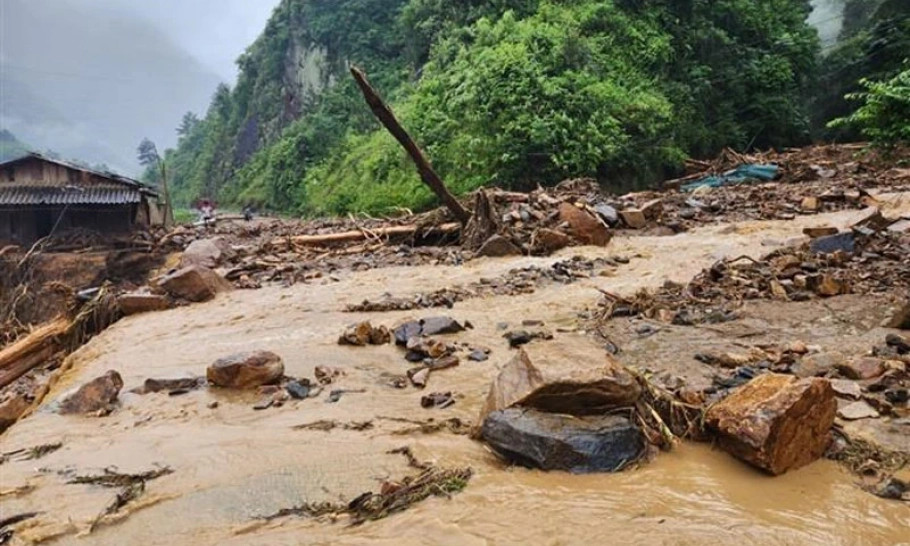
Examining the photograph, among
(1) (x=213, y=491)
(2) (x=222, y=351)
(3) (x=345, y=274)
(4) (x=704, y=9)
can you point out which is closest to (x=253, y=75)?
(4) (x=704, y=9)

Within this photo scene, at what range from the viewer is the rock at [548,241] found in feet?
33.8

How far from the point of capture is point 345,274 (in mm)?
9930

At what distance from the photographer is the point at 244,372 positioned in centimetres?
483

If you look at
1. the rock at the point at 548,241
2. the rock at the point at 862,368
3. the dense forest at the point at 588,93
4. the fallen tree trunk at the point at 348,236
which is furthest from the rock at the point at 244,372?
the dense forest at the point at 588,93

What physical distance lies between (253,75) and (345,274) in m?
48.2

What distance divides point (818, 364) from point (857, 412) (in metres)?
0.75

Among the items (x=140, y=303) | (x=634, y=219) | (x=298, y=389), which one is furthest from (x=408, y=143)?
(x=298, y=389)

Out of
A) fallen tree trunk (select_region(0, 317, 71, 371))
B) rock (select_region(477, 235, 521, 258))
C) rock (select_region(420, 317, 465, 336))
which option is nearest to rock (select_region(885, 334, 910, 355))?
rock (select_region(420, 317, 465, 336))

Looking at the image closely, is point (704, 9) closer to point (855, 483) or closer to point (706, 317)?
point (706, 317)

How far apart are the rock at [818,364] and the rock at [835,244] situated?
11.8ft

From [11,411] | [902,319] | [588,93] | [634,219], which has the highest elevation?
[588,93]

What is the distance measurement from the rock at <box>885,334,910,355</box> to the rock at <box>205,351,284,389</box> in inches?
181

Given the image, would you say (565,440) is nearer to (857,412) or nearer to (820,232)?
(857,412)

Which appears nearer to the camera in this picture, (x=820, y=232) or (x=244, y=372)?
(x=244, y=372)
